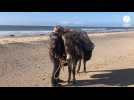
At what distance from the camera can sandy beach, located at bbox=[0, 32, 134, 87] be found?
11.1 feet

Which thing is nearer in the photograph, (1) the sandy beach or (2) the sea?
(2) the sea

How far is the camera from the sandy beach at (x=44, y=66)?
11.1ft

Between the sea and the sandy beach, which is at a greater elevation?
the sea

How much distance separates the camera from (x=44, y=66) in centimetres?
355

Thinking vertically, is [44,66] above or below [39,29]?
below

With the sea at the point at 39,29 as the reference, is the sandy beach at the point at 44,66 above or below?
below

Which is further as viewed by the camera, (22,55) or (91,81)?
(22,55)

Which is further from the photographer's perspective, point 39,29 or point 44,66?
point 44,66

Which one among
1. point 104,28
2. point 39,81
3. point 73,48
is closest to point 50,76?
point 39,81

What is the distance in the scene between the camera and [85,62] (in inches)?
144

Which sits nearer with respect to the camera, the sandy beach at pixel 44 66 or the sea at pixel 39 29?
the sea at pixel 39 29
